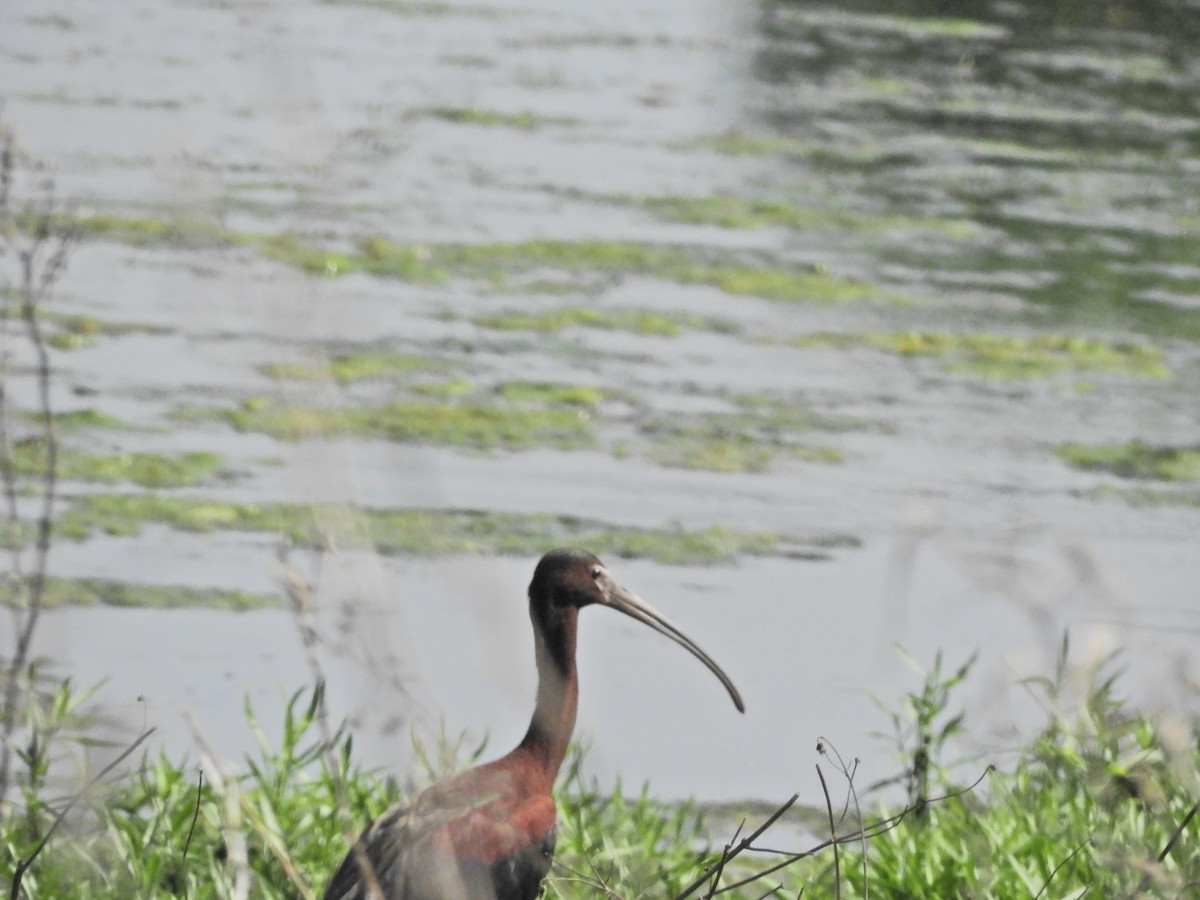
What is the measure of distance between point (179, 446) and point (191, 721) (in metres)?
5.50

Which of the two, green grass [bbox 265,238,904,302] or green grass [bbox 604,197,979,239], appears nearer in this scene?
green grass [bbox 265,238,904,302]

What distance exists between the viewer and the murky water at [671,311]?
14.1 feet

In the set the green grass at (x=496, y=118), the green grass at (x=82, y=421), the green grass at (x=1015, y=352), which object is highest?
the green grass at (x=496, y=118)

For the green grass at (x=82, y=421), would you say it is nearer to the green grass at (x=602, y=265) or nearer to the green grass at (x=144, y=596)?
the green grass at (x=144, y=596)

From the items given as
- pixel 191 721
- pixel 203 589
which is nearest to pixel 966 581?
pixel 203 589

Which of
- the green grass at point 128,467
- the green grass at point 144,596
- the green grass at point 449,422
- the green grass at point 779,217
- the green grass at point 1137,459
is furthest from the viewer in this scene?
the green grass at point 779,217

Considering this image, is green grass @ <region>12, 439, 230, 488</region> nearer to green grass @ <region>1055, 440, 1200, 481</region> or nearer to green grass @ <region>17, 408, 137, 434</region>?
green grass @ <region>17, 408, 137, 434</region>

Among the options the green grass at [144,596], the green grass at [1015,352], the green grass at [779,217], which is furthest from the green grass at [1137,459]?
the green grass at [144,596]

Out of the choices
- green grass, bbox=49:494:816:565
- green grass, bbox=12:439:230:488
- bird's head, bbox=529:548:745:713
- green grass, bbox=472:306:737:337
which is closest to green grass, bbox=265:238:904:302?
green grass, bbox=472:306:737:337

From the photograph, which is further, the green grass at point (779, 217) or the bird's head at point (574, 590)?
the green grass at point (779, 217)

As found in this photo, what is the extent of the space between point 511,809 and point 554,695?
0.26m

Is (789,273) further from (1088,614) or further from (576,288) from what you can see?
(1088,614)

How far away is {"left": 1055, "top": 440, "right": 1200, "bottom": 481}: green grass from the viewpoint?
816 cm

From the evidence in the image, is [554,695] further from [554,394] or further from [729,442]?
[554,394]
